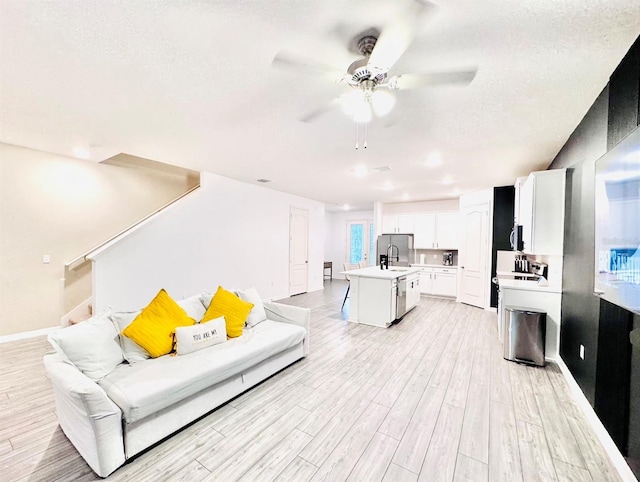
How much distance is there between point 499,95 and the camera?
225 cm

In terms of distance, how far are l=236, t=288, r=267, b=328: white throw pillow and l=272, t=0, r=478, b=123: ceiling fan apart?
2.35 metres

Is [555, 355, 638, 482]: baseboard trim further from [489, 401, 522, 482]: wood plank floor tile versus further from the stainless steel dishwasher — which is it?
the stainless steel dishwasher

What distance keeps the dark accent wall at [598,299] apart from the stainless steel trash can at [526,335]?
197 mm

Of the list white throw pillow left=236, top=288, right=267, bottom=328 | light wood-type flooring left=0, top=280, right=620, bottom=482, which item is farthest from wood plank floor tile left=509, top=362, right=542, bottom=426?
white throw pillow left=236, top=288, right=267, bottom=328

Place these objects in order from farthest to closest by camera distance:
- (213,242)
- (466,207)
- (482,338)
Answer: (466,207), (213,242), (482,338)

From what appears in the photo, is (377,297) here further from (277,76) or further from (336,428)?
(277,76)

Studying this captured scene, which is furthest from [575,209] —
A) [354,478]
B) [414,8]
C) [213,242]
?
[213,242]

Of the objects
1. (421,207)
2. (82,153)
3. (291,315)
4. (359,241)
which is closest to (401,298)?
(291,315)

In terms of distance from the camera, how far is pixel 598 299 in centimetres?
213

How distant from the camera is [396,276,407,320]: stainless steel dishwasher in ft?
15.5

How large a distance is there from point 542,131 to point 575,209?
0.90 m

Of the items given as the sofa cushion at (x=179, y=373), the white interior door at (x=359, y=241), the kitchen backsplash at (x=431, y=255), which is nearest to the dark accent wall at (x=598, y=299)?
the sofa cushion at (x=179, y=373)

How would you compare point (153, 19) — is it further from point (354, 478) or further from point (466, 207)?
point (466, 207)

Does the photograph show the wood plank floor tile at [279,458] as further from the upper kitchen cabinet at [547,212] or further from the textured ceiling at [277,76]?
the upper kitchen cabinet at [547,212]
